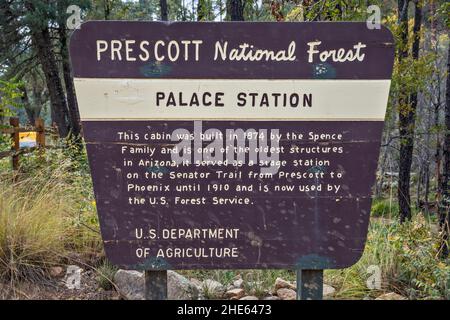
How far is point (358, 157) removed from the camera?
2.72 m

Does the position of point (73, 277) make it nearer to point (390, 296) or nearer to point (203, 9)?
point (390, 296)

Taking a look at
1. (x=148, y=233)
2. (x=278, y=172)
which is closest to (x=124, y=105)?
(x=148, y=233)

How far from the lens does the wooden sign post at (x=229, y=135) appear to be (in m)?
2.64

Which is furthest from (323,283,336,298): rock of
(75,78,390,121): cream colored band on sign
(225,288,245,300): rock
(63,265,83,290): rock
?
(63,265,83,290): rock

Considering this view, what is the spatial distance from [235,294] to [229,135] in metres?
1.65

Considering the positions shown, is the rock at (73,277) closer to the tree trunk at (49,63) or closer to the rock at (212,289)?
the rock at (212,289)

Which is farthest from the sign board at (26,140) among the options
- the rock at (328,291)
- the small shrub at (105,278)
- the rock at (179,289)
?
the rock at (328,291)

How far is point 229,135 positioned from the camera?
2.67m

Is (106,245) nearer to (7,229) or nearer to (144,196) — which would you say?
(144,196)

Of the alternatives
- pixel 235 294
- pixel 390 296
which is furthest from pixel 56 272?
pixel 390 296

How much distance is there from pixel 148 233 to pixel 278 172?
0.88 meters

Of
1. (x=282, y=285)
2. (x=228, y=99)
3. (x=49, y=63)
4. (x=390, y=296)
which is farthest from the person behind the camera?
(x=49, y=63)

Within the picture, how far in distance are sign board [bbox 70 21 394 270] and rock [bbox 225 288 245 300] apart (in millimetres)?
1071
